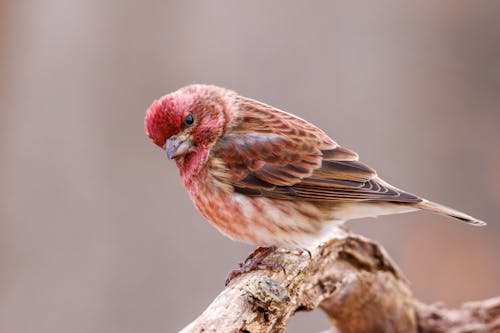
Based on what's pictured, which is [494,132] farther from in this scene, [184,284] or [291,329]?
[184,284]

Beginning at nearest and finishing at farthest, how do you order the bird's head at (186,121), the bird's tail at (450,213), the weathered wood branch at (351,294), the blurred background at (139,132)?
the weathered wood branch at (351,294) → the bird's tail at (450,213) → the bird's head at (186,121) → the blurred background at (139,132)

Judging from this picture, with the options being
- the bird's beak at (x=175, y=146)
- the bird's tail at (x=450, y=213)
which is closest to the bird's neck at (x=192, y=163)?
the bird's beak at (x=175, y=146)

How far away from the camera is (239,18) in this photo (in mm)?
9672

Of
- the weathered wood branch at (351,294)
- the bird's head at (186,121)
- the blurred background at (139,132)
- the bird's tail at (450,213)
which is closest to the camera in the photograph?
the weathered wood branch at (351,294)

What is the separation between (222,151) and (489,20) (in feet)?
18.9

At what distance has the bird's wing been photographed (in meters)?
6.13

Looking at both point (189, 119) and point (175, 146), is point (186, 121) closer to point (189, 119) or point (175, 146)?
point (189, 119)

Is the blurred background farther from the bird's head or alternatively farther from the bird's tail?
the bird's tail

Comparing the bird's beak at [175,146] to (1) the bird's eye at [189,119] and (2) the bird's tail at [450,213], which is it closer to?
(1) the bird's eye at [189,119]

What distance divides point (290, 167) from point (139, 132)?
12.1 feet

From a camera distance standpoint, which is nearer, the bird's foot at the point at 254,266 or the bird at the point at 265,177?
the bird's foot at the point at 254,266

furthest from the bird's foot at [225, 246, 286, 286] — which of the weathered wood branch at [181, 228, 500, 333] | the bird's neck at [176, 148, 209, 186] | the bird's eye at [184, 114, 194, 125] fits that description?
the bird's eye at [184, 114, 194, 125]

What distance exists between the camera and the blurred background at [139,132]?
9344 mm

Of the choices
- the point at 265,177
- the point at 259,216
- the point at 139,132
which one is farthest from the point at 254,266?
the point at 139,132
